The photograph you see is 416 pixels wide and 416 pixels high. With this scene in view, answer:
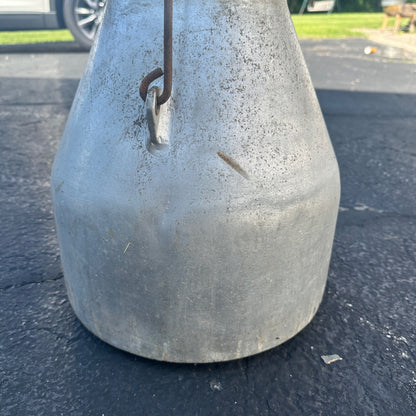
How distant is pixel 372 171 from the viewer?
2.94 meters

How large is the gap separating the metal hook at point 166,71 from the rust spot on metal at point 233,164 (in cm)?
18

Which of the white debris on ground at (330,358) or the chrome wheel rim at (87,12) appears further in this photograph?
the chrome wheel rim at (87,12)

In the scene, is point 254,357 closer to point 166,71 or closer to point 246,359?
point 246,359

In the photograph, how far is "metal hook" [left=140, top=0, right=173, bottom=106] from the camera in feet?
3.18

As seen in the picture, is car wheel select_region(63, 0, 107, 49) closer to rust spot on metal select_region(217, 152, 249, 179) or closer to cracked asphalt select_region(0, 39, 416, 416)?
cracked asphalt select_region(0, 39, 416, 416)

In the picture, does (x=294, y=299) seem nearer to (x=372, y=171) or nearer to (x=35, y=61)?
(x=372, y=171)

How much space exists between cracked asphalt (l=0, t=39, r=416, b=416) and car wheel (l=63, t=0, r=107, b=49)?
13.4ft

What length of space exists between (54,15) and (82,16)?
1.34ft

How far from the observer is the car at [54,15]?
20.6ft

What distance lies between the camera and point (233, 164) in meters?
1.06

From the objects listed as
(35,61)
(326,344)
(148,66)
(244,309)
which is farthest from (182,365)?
(35,61)

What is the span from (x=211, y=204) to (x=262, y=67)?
0.36 meters

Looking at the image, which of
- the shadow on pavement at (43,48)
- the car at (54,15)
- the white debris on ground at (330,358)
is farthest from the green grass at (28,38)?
the white debris on ground at (330,358)

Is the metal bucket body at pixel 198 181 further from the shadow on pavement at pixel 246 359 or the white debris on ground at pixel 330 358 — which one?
the white debris on ground at pixel 330 358
